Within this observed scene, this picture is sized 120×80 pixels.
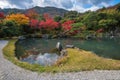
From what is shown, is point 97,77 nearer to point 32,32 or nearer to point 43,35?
point 43,35

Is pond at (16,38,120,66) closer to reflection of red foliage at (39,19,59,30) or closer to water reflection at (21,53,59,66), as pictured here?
water reflection at (21,53,59,66)

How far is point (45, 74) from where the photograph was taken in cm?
1475

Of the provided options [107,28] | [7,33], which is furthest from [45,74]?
[107,28]

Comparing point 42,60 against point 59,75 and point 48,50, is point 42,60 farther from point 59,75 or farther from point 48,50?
Answer: point 59,75

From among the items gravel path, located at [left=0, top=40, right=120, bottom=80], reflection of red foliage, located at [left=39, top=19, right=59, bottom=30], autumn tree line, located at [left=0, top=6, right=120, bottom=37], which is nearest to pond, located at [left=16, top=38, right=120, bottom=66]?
gravel path, located at [left=0, top=40, right=120, bottom=80]

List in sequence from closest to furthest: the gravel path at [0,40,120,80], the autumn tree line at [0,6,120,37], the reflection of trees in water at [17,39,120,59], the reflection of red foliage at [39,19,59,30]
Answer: the gravel path at [0,40,120,80] → the reflection of trees in water at [17,39,120,59] → the autumn tree line at [0,6,120,37] → the reflection of red foliage at [39,19,59,30]

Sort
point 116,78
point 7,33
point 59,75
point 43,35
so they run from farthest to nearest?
1. point 43,35
2. point 7,33
3. point 59,75
4. point 116,78

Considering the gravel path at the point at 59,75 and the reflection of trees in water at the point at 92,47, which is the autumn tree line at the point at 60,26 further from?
the gravel path at the point at 59,75

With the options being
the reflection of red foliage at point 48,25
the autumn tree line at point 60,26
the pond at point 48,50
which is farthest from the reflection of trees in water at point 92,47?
the reflection of red foliage at point 48,25

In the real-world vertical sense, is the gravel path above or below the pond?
above

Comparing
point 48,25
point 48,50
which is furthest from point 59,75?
point 48,25

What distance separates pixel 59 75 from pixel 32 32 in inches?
1849

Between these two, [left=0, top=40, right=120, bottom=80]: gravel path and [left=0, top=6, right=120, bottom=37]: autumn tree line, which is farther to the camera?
[left=0, top=6, right=120, bottom=37]: autumn tree line

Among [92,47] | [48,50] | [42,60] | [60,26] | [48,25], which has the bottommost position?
[92,47]
